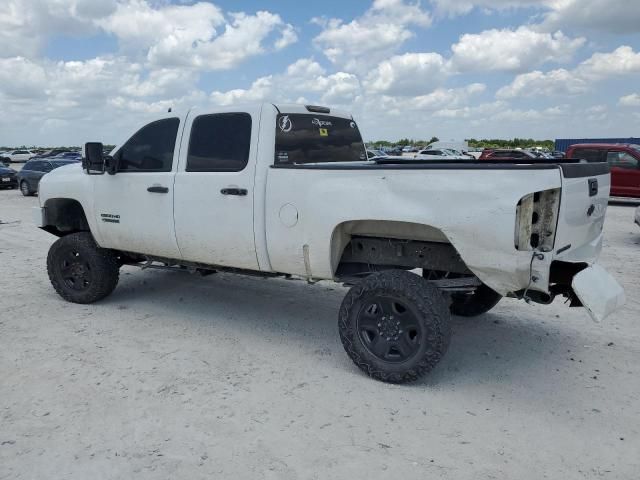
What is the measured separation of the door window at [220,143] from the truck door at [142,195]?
9.3 inches

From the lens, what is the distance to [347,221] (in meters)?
4.12

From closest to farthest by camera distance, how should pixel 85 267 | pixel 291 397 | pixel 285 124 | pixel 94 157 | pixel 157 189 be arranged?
pixel 291 397 < pixel 285 124 < pixel 157 189 < pixel 94 157 < pixel 85 267

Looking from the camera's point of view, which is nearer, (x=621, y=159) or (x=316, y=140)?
(x=316, y=140)

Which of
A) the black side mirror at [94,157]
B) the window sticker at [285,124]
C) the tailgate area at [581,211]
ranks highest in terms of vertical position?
the window sticker at [285,124]

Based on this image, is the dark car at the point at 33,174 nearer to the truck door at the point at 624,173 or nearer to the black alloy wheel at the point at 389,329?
the truck door at the point at 624,173

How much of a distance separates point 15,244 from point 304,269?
7.56 m

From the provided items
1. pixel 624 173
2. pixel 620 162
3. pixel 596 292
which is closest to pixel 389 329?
pixel 596 292

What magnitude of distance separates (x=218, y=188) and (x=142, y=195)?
989mm

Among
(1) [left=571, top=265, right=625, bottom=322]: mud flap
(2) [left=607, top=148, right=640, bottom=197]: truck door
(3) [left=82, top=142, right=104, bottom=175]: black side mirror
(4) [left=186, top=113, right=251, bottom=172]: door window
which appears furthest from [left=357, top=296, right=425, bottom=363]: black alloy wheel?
(2) [left=607, top=148, right=640, bottom=197]: truck door

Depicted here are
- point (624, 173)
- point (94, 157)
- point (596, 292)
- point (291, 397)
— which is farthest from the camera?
point (624, 173)

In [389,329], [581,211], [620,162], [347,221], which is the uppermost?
[620,162]

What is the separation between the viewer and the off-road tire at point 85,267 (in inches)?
229

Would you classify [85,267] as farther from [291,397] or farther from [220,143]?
[291,397]

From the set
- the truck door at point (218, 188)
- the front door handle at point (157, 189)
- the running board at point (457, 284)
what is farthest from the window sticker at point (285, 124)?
the running board at point (457, 284)
